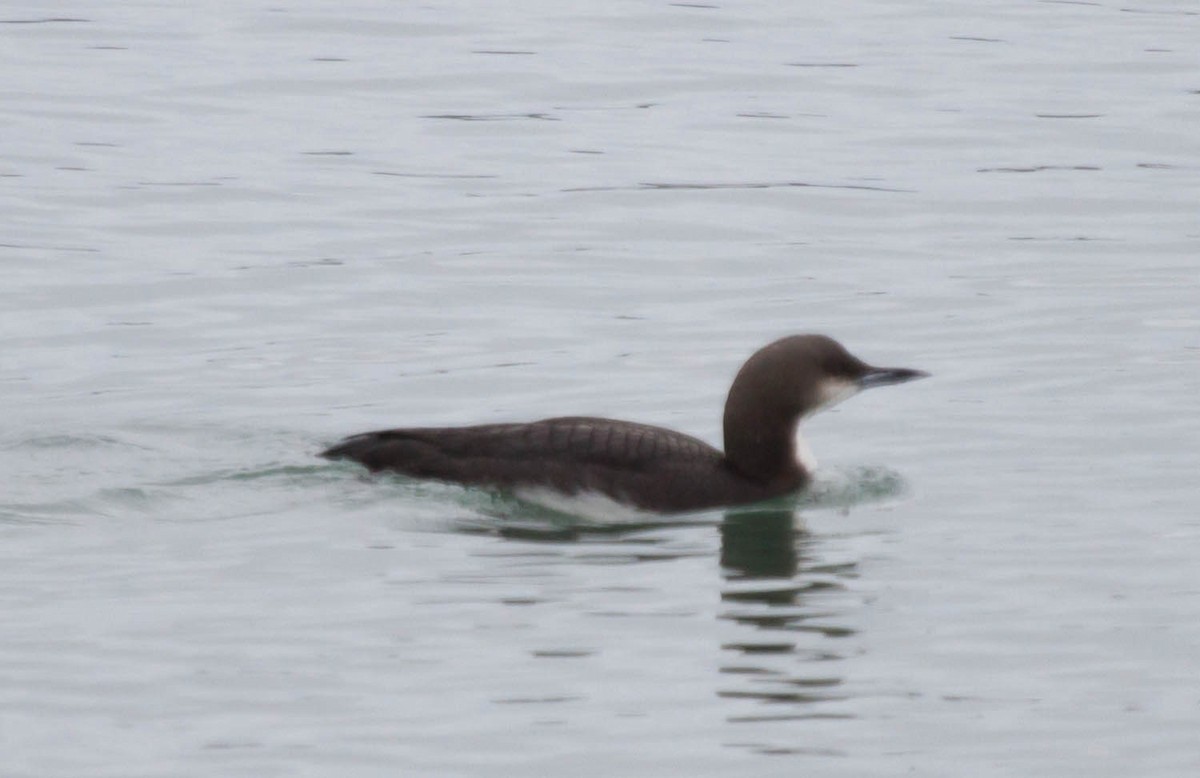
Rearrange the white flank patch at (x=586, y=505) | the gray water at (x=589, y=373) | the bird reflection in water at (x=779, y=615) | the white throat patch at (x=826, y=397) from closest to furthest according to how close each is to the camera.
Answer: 1. the gray water at (x=589, y=373)
2. the bird reflection in water at (x=779, y=615)
3. the white flank patch at (x=586, y=505)
4. the white throat patch at (x=826, y=397)

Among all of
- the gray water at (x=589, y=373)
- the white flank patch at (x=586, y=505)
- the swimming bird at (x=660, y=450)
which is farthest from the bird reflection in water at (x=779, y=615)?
the white flank patch at (x=586, y=505)

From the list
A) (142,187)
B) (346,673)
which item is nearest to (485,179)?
(142,187)

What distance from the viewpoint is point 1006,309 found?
1468cm

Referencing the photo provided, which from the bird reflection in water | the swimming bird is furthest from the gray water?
the swimming bird

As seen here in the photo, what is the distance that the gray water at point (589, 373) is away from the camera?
8.29 metres

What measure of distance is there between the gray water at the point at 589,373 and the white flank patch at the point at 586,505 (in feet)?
0.30

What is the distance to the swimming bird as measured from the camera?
36.0 ft

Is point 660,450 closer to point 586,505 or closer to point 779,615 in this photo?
point 586,505

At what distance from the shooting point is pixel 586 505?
36.0 ft

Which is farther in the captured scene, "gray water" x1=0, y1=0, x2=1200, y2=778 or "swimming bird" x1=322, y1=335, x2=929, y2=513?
"swimming bird" x1=322, y1=335, x2=929, y2=513

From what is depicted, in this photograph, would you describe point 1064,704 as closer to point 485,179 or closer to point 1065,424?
point 1065,424

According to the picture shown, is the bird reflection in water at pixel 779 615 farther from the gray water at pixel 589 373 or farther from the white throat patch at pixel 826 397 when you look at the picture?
the white throat patch at pixel 826 397

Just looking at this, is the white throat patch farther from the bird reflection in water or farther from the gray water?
the bird reflection in water

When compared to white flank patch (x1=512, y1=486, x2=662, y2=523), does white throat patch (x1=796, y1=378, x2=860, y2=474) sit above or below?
above
